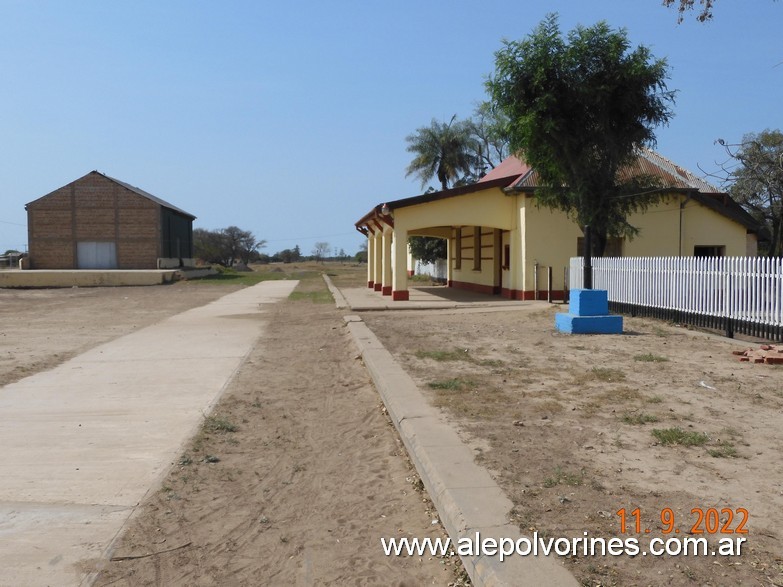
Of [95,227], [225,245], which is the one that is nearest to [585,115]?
[95,227]

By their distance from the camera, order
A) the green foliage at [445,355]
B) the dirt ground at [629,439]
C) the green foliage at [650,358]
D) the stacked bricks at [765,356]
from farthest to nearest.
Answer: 1. the green foliage at [445,355]
2. the green foliage at [650,358]
3. the stacked bricks at [765,356]
4. the dirt ground at [629,439]

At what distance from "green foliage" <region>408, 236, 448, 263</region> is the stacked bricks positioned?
3348 cm

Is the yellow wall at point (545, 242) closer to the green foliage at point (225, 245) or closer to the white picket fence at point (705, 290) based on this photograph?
the white picket fence at point (705, 290)

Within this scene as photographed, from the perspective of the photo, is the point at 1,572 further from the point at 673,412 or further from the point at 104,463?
the point at 673,412

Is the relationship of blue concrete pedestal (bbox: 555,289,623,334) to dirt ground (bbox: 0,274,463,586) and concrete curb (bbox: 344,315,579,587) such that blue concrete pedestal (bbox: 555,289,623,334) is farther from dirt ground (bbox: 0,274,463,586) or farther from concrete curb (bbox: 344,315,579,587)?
concrete curb (bbox: 344,315,579,587)

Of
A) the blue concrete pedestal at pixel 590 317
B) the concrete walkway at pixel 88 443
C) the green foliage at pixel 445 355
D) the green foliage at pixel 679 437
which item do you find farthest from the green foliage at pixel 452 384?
the blue concrete pedestal at pixel 590 317

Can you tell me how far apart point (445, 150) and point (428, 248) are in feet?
29.8

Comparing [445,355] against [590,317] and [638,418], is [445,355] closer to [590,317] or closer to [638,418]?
[590,317]

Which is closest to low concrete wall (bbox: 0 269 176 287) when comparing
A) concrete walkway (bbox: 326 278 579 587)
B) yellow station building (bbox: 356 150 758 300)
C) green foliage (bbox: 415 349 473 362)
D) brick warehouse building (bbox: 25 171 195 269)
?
brick warehouse building (bbox: 25 171 195 269)

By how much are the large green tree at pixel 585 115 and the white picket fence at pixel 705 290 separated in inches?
152

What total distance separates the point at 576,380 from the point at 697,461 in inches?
128

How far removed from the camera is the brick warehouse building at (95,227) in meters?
47.1

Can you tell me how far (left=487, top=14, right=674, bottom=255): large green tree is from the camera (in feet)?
65.3

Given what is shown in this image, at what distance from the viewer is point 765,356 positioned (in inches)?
364
